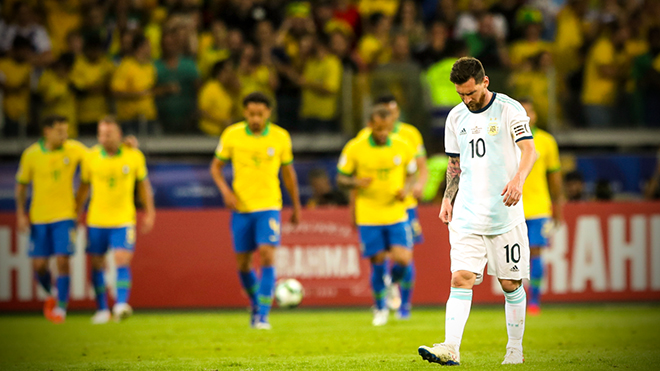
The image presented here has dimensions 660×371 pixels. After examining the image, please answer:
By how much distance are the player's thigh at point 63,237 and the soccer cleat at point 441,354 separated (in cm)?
741

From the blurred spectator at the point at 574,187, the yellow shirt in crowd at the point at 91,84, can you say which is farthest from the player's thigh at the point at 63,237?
the blurred spectator at the point at 574,187

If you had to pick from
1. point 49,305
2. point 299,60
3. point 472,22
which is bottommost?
point 49,305

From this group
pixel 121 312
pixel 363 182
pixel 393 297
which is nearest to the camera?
pixel 363 182

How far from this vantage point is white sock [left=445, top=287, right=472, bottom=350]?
6301 mm

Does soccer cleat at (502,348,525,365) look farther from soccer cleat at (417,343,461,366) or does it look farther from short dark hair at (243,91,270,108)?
short dark hair at (243,91,270,108)

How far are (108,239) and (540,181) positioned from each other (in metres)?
6.04

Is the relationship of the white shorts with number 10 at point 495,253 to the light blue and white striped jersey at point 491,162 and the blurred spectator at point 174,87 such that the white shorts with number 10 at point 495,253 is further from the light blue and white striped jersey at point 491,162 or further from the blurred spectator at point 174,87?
the blurred spectator at point 174,87

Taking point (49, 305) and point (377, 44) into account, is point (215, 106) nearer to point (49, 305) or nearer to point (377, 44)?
point (377, 44)

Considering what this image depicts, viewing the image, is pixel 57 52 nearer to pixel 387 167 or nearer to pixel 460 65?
pixel 387 167

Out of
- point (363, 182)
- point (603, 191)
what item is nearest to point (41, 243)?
point (363, 182)

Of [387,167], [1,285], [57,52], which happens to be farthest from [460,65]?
[57,52]

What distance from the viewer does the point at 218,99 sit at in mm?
15664

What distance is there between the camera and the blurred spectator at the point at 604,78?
1659cm

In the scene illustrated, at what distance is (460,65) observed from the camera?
20.4 feet
